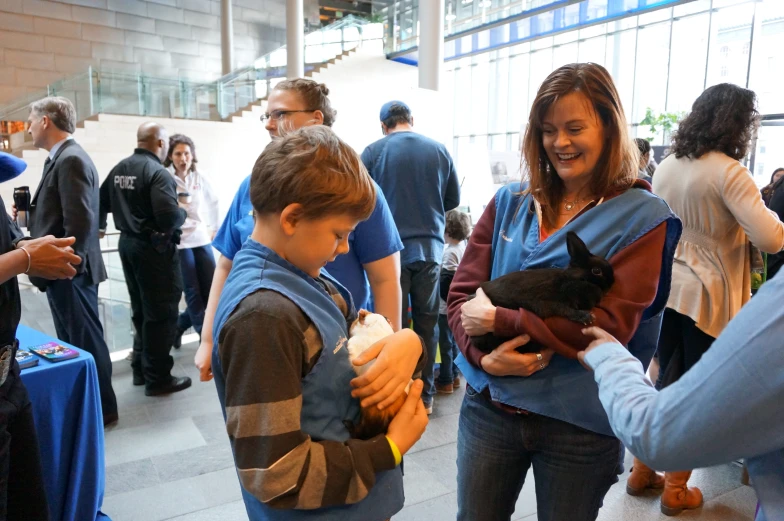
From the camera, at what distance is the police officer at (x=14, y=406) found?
141 cm

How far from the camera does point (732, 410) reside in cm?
64

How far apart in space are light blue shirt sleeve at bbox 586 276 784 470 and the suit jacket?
3.07 meters

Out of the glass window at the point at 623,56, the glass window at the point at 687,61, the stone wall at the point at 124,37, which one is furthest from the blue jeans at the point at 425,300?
the stone wall at the point at 124,37

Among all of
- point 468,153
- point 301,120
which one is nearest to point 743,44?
point 468,153

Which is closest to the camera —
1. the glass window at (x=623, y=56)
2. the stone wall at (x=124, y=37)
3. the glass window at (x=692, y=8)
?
the glass window at (x=692, y=8)

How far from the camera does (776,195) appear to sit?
9.66 feet

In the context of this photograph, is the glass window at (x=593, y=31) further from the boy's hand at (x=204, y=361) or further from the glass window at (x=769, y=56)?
the boy's hand at (x=204, y=361)

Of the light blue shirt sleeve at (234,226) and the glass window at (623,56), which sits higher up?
the glass window at (623,56)

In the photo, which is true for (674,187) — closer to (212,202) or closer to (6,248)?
(6,248)

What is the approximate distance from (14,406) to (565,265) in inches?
58.2

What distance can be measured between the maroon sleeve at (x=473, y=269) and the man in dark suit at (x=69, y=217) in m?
2.41

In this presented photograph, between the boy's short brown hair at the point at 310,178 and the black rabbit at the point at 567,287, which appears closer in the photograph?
the boy's short brown hair at the point at 310,178

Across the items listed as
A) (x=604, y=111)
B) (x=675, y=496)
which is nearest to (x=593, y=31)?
(x=675, y=496)

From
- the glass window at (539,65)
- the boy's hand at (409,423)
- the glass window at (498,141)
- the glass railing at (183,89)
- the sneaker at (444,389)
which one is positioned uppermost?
the glass window at (539,65)
